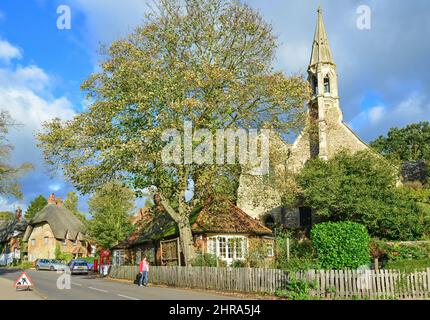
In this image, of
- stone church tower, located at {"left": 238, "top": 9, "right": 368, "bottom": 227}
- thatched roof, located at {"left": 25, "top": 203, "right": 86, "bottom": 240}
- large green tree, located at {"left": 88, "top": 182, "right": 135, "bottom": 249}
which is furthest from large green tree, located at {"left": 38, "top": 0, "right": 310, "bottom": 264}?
thatched roof, located at {"left": 25, "top": 203, "right": 86, "bottom": 240}

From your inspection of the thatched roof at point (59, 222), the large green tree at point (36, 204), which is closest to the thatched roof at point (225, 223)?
the thatched roof at point (59, 222)

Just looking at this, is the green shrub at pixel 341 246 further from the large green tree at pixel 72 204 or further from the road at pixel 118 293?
the large green tree at pixel 72 204

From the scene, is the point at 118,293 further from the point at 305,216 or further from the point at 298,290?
the point at 305,216

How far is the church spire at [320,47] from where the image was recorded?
48.4m

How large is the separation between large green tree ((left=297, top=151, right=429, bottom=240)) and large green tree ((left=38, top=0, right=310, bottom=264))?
9.25 meters

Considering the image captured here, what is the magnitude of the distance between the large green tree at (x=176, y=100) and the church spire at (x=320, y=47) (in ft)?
78.4

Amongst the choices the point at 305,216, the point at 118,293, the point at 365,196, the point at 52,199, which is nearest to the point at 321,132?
the point at 305,216

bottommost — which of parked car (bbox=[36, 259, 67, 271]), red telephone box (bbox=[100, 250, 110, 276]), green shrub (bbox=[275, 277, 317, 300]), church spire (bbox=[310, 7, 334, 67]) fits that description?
parked car (bbox=[36, 259, 67, 271])

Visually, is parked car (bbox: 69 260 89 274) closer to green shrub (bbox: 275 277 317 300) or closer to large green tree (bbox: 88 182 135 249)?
large green tree (bbox: 88 182 135 249)

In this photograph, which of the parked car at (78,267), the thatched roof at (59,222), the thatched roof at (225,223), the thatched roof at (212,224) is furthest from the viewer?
the thatched roof at (59,222)

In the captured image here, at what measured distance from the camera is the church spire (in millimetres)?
48438
